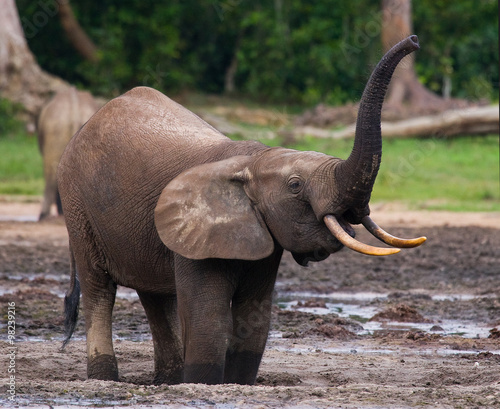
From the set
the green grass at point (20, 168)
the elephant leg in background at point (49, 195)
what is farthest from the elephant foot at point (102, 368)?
the green grass at point (20, 168)

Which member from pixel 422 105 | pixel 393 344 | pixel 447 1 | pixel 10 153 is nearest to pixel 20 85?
pixel 10 153

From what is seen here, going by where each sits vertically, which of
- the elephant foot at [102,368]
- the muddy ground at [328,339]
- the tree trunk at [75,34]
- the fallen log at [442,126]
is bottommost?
the elephant foot at [102,368]

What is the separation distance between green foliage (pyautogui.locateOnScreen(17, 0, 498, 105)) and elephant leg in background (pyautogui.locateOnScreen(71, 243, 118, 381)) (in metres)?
19.0

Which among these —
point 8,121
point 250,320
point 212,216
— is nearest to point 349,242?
point 212,216

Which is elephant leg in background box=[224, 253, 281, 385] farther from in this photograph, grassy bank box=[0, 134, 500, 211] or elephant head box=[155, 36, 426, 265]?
grassy bank box=[0, 134, 500, 211]

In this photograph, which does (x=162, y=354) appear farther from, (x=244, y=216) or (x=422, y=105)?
(x=422, y=105)

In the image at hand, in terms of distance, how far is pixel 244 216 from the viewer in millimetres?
5121

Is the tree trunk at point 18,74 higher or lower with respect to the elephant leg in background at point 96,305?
higher

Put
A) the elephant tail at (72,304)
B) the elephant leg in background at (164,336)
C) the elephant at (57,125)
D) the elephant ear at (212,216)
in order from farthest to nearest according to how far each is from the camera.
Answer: the elephant at (57,125), the elephant tail at (72,304), the elephant leg in background at (164,336), the elephant ear at (212,216)

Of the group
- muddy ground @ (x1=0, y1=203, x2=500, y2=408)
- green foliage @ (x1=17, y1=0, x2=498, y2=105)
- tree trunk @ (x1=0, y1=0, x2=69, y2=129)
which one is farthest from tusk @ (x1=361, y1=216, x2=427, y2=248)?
green foliage @ (x1=17, y1=0, x2=498, y2=105)

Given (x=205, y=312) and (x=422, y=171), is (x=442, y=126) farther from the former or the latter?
(x=205, y=312)

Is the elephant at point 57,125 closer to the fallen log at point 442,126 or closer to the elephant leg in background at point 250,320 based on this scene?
the fallen log at point 442,126

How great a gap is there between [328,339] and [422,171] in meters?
11.3

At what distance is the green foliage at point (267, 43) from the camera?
25.6m
